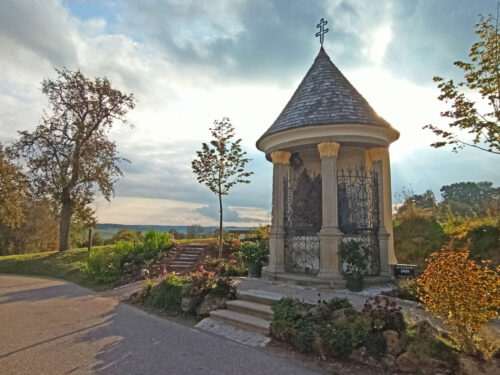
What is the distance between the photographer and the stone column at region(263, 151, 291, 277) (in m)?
9.36

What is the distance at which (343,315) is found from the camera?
512 centimetres

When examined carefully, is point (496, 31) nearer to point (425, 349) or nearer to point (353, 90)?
point (353, 90)

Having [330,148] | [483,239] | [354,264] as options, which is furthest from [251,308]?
[483,239]

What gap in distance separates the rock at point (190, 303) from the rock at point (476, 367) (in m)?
5.18

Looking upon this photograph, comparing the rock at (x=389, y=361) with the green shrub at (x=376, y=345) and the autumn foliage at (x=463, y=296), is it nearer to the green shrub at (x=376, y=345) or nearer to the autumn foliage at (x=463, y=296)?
the green shrub at (x=376, y=345)

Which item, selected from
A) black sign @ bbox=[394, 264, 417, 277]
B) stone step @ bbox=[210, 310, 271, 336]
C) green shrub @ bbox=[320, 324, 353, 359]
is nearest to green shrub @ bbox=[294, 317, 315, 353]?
green shrub @ bbox=[320, 324, 353, 359]

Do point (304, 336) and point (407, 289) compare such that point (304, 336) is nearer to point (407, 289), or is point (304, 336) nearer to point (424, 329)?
point (424, 329)

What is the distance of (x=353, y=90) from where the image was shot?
9.69 meters

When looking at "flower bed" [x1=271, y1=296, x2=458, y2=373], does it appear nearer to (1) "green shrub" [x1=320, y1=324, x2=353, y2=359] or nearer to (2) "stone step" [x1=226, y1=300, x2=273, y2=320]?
(1) "green shrub" [x1=320, y1=324, x2=353, y2=359]

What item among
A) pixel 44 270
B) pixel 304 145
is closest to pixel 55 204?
pixel 44 270

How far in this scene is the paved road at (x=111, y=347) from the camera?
4476 mm

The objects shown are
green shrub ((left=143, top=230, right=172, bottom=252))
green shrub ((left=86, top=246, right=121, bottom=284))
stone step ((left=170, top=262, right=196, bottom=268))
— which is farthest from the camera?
green shrub ((left=143, top=230, right=172, bottom=252))

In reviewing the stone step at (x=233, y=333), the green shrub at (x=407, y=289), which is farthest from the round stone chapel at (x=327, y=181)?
the stone step at (x=233, y=333)

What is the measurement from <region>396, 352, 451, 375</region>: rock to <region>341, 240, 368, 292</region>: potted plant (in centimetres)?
340
